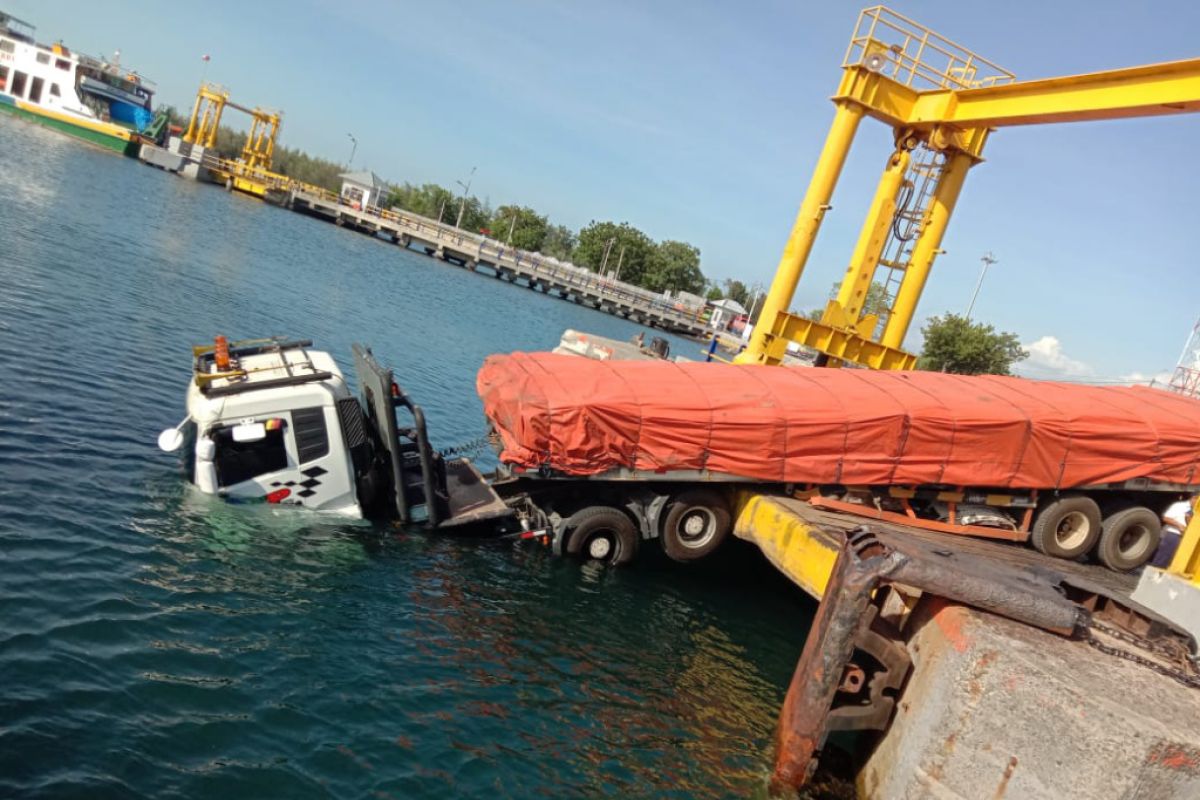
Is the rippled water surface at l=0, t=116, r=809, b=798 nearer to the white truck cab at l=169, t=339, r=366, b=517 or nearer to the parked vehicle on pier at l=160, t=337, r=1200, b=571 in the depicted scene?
the white truck cab at l=169, t=339, r=366, b=517

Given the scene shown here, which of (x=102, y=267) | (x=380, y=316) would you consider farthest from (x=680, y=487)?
(x=380, y=316)

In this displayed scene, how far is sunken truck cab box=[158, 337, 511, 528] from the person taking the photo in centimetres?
955

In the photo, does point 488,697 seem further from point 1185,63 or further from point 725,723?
point 1185,63

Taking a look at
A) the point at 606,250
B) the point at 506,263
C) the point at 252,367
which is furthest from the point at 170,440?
the point at 606,250

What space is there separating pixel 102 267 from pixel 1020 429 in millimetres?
25487

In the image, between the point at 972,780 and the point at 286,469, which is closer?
the point at 972,780

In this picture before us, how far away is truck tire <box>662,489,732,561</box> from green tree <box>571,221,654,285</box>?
10698cm

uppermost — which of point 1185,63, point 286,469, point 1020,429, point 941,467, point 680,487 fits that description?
point 1185,63

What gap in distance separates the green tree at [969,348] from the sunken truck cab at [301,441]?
47196mm

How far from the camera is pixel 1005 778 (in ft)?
20.6

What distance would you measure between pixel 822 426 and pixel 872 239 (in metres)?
9.60

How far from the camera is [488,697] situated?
26.6 feet

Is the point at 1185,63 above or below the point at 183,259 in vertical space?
above

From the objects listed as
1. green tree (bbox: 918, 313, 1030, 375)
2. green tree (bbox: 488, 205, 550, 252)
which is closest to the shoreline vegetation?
green tree (bbox: 488, 205, 550, 252)
